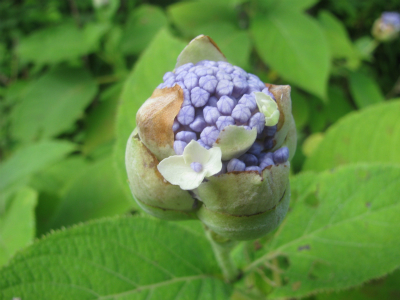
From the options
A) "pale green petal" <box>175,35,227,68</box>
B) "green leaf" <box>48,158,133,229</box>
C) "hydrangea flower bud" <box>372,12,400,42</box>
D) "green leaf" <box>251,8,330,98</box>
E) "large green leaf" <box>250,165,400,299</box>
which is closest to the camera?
"pale green petal" <box>175,35,227,68</box>

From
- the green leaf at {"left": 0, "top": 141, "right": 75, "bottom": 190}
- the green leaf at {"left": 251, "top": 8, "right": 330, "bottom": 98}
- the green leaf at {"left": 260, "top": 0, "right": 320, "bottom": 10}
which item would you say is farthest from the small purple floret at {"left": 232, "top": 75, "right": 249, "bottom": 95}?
the green leaf at {"left": 260, "top": 0, "right": 320, "bottom": 10}

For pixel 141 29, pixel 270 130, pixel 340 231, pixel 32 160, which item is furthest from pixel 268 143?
pixel 141 29

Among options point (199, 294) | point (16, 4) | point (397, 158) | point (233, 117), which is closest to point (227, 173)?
point (233, 117)

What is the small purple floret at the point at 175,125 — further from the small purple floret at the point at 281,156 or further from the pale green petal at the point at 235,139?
the small purple floret at the point at 281,156

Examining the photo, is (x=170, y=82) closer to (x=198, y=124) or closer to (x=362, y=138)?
(x=198, y=124)

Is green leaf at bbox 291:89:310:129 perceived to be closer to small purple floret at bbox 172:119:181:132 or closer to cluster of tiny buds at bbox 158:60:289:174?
cluster of tiny buds at bbox 158:60:289:174

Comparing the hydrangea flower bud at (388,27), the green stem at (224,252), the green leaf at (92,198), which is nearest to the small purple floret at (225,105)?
the green stem at (224,252)

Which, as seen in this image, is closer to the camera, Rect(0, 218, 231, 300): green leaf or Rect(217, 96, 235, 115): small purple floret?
Rect(217, 96, 235, 115): small purple floret
